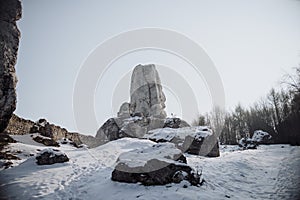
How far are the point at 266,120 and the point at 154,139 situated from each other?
86.5 feet

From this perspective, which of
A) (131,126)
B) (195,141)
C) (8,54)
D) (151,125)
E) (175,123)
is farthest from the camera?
(151,125)

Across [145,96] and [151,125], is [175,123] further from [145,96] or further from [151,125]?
[145,96]

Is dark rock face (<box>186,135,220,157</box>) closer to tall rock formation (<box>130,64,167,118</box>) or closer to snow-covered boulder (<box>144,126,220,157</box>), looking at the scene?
snow-covered boulder (<box>144,126,220,157</box>)

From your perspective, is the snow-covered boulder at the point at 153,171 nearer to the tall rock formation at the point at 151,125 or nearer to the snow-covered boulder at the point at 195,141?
the snow-covered boulder at the point at 195,141

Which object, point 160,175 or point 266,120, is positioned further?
point 266,120

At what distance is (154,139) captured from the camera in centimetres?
1494

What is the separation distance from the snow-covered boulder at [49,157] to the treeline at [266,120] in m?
20.5

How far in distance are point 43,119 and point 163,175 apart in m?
15.1

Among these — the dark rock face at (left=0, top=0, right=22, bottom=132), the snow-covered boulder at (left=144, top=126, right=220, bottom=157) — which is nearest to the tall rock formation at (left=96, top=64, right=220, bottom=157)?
the snow-covered boulder at (left=144, top=126, right=220, bottom=157)

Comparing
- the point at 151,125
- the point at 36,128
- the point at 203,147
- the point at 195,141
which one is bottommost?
the point at 203,147

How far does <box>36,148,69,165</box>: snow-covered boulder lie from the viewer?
27.9 feet

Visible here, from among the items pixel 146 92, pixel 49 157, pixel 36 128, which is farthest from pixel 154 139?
pixel 146 92

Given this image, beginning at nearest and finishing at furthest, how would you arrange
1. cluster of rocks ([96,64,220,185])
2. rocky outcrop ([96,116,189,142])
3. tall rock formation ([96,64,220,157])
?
cluster of rocks ([96,64,220,185]) → tall rock formation ([96,64,220,157]) → rocky outcrop ([96,116,189,142])

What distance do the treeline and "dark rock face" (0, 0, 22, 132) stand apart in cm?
2280
